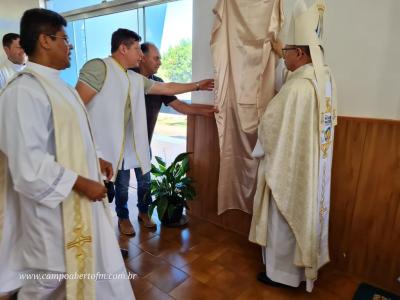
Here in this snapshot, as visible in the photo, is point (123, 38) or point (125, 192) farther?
point (125, 192)

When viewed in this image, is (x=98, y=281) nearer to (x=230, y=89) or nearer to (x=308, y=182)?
(x=308, y=182)

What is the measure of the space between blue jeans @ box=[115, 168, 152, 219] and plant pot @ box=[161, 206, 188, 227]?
199mm

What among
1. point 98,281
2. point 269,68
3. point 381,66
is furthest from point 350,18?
point 98,281

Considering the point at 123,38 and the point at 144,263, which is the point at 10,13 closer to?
the point at 123,38

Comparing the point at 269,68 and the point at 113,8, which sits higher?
the point at 113,8

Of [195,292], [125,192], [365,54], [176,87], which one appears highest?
[365,54]

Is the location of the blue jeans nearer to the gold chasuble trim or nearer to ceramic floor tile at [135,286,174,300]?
ceramic floor tile at [135,286,174,300]

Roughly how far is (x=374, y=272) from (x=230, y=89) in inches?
61.9

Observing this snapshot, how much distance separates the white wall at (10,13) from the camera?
4059 mm

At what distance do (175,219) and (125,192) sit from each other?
50 cm

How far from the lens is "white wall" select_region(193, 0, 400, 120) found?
1550mm

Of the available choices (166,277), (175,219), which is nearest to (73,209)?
(166,277)

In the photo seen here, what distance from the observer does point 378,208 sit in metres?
1.70

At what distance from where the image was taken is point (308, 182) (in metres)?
1.53
